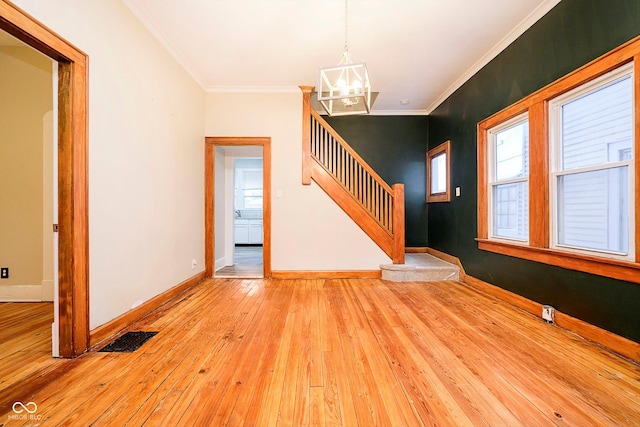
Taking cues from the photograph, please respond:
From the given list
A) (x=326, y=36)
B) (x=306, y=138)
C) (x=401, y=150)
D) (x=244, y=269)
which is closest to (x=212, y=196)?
(x=244, y=269)

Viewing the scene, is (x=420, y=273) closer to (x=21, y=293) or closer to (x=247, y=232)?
(x=21, y=293)

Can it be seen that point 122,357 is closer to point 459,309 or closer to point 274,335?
point 274,335

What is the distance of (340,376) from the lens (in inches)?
65.8

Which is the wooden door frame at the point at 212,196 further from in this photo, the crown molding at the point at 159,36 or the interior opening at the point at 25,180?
the interior opening at the point at 25,180

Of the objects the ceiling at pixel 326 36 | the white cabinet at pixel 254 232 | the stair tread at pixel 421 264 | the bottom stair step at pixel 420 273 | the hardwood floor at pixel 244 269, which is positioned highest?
the ceiling at pixel 326 36

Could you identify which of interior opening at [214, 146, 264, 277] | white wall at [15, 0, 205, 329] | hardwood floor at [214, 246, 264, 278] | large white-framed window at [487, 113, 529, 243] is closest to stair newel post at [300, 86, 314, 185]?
interior opening at [214, 146, 264, 277]

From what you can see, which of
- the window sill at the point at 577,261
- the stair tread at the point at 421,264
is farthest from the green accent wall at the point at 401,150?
the window sill at the point at 577,261

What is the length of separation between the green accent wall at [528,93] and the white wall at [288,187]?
5.84 ft

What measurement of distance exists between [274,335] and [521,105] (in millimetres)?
3457

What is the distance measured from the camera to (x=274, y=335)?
2.26 metres

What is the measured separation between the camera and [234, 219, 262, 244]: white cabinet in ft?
27.9

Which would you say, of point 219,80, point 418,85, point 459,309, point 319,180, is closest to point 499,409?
point 459,309

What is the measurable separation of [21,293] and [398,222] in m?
4.83

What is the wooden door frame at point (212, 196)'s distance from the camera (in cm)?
422
